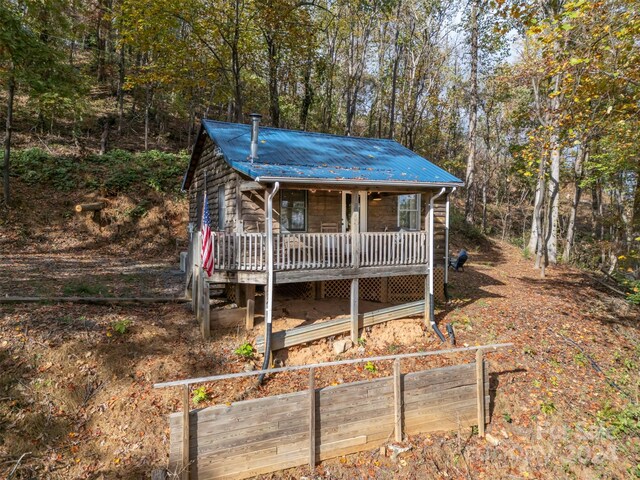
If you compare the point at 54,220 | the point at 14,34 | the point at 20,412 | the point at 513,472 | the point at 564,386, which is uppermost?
the point at 14,34

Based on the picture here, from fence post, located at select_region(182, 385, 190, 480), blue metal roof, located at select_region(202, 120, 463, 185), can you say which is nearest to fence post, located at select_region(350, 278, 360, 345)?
blue metal roof, located at select_region(202, 120, 463, 185)

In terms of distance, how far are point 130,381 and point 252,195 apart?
18.1 feet

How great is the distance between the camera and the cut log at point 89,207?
17.9 meters

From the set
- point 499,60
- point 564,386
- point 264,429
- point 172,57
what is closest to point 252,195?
point 264,429

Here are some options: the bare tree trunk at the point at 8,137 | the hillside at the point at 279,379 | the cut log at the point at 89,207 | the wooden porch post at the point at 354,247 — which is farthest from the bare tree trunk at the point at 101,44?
the wooden porch post at the point at 354,247

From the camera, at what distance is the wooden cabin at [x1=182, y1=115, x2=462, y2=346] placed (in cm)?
861

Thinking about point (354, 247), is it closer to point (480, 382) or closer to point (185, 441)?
point (480, 382)

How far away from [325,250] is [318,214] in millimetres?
2495

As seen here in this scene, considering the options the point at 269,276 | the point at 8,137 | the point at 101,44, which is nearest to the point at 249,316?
the point at 269,276

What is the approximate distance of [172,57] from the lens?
18250mm

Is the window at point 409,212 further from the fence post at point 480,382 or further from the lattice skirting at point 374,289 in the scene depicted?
the fence post at point 480,382

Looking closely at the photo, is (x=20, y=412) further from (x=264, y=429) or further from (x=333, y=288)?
(x=333, y=288)

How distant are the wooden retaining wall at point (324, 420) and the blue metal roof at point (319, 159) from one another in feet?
15.5

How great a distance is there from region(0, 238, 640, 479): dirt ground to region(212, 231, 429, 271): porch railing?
6.36 feet
